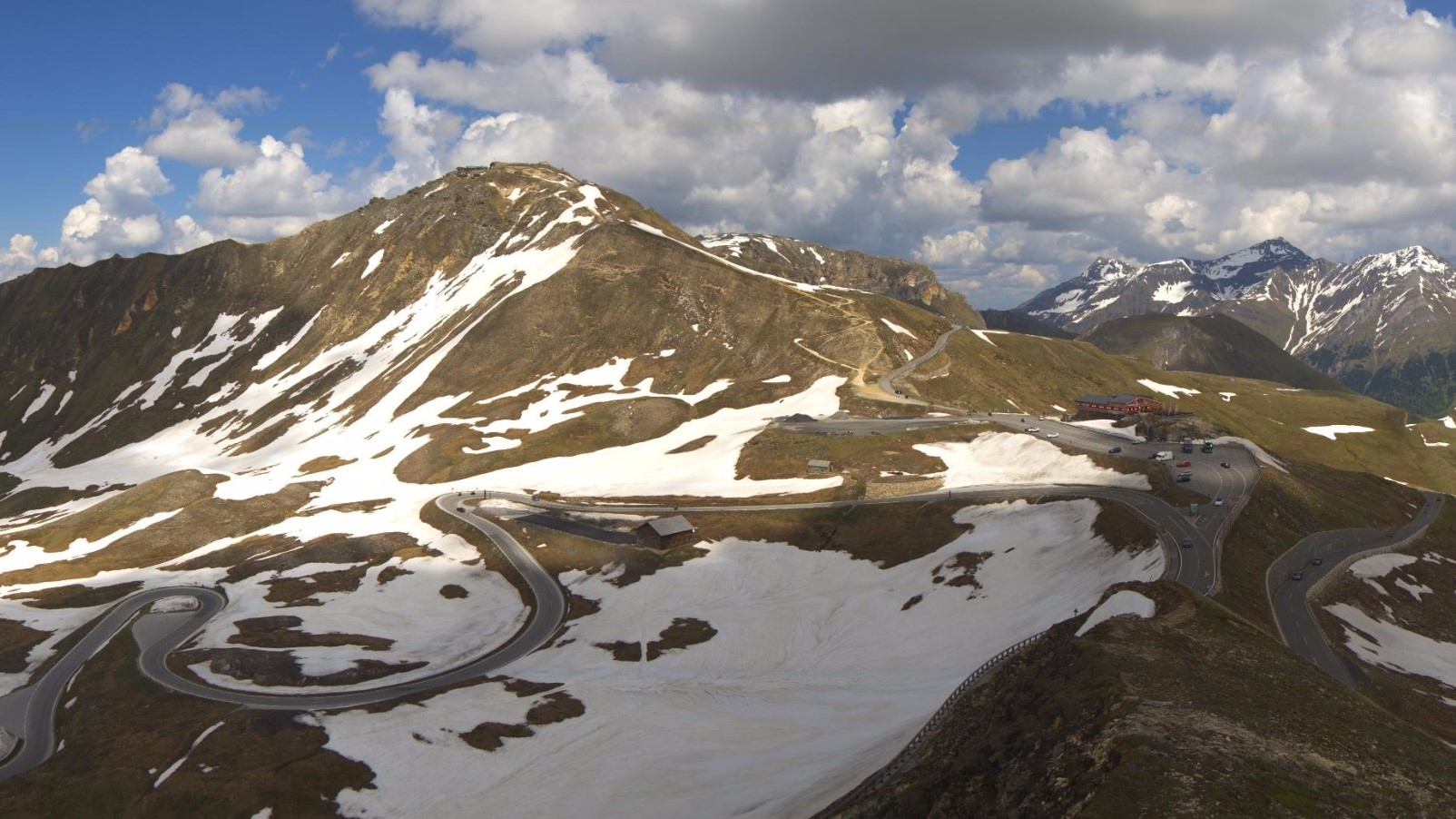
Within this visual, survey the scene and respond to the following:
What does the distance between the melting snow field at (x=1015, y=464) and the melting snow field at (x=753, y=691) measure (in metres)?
10.0

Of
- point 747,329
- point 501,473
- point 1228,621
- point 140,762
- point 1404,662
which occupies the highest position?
point 747,329

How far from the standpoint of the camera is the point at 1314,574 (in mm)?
61688

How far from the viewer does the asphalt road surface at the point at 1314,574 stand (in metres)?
48.4

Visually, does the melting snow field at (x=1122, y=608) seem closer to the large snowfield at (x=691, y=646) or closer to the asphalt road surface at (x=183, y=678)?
the large snowfield at (x=691, y=646)

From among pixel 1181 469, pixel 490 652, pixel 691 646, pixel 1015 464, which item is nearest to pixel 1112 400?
pixel 1015 464

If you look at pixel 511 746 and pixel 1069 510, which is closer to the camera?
pixel 511 746

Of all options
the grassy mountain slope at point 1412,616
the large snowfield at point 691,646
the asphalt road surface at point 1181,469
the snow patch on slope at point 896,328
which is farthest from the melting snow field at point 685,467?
the grassy mountain slope at point 1412,616

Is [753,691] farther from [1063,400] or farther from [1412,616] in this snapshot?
[1063,400]

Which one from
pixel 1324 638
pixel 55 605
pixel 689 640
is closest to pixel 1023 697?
pixel 1324 638

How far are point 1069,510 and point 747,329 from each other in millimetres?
104234

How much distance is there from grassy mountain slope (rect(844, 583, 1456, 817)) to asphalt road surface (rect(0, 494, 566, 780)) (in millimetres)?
50919

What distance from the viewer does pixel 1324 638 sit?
50844mm

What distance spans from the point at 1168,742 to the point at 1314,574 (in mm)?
50705

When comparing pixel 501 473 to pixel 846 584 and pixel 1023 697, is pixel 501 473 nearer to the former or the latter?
pixel 846 584
